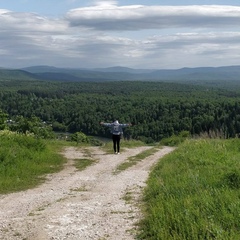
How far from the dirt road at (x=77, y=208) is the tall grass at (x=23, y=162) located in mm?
558

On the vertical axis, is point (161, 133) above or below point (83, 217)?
below

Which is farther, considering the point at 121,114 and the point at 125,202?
the point at 121,114

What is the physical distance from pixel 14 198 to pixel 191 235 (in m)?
4.75

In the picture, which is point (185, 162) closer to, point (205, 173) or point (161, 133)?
point (205, 173)

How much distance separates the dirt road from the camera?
6.37 metres

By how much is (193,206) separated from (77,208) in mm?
2371

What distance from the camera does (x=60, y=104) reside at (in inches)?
5167

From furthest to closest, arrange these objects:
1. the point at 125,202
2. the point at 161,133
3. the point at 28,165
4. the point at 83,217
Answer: the point at 161,133 → the point at 28,165 → the point at 125,202 → the point at 83,217

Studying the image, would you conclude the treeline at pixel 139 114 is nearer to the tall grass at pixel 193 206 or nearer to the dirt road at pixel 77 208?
the dirt road at pixel 77 208

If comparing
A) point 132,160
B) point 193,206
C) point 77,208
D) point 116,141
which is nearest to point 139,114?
point 116,141

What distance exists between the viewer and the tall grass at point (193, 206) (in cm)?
572

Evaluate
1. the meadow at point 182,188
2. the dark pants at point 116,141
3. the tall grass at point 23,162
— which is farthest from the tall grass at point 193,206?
the dark pants at point 116,141

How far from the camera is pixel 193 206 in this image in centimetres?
665

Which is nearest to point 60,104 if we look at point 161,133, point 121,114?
point 121,114
